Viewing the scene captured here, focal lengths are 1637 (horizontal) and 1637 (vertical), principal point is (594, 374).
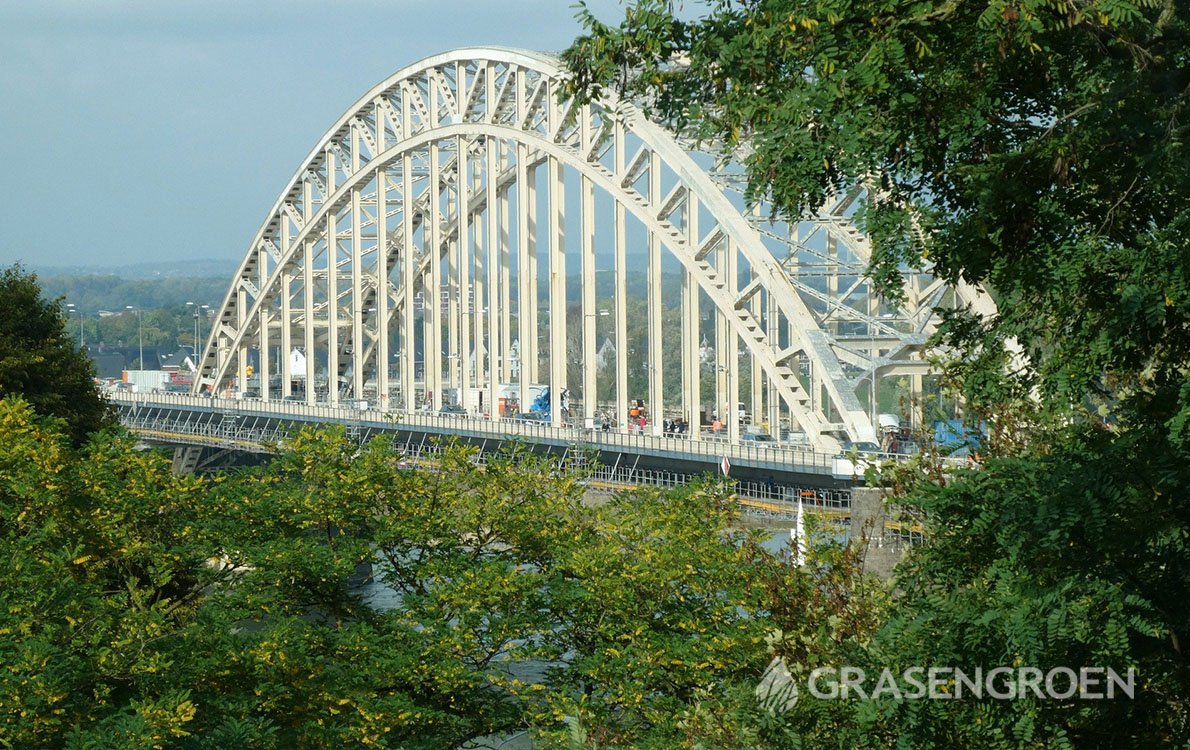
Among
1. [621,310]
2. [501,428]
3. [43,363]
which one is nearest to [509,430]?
[501,428]

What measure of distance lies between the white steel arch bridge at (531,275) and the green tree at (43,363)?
16.1 m

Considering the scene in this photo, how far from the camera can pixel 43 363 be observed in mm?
45562

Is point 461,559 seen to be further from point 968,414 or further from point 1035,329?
point 1035,329

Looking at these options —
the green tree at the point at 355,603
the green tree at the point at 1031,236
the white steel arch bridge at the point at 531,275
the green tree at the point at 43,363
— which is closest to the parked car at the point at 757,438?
the white steel arch bridge at the point at 531,275

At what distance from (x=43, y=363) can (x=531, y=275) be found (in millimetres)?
37181

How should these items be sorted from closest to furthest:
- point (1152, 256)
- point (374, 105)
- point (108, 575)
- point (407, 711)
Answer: point (1152, 256), point (407, 711), point (108, 575), point (374, 105)

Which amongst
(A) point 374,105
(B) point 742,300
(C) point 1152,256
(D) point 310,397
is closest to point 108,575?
(C) point 1152,256

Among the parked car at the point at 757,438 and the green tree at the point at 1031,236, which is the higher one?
the green tree at the point at 1031,236

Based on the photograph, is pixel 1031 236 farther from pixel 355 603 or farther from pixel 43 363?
pixel 43 363

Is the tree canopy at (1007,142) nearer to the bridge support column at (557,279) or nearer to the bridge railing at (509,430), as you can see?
the bridge railing at (509,430)

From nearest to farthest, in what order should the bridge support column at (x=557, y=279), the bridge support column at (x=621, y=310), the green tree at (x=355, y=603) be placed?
1. the green tree at (x=355, y=603)
2. the bridge support column at (x=621, y=310)
3. the bridge support column at (x=557, y=279)

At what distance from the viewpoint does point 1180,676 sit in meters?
11.8

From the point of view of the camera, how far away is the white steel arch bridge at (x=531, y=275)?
198 feet

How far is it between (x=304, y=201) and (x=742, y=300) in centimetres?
4396
